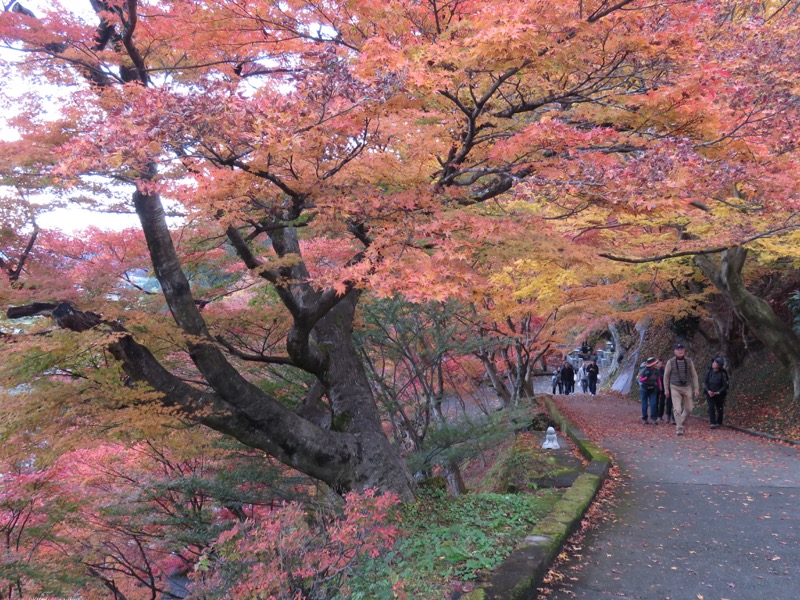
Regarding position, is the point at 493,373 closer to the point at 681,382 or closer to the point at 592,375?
the point at 681,382

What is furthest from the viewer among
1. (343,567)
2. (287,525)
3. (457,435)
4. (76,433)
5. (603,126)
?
(457,435)

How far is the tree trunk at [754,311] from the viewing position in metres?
10.7

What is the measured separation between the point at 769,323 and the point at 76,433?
12575mm

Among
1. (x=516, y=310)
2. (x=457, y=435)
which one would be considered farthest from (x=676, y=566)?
(x=516, y=310)

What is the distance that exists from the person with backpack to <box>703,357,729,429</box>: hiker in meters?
1.13

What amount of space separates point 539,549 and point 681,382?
7063 millimetres

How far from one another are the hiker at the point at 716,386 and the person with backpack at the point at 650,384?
1132 mm

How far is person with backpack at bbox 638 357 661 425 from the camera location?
11.6m

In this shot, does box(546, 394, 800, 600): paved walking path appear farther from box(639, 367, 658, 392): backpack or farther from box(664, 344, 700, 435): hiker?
box(639, 367, 658, 392): backpack

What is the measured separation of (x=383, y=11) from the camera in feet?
18.3

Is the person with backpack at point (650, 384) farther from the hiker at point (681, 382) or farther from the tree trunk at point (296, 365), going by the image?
the tree trunk at point (296, 365)

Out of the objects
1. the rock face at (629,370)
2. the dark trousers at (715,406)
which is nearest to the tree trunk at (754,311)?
the dark trousers at (715,406)

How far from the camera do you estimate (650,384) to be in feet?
39.2

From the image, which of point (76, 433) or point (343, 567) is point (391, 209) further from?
point (76, 433)
